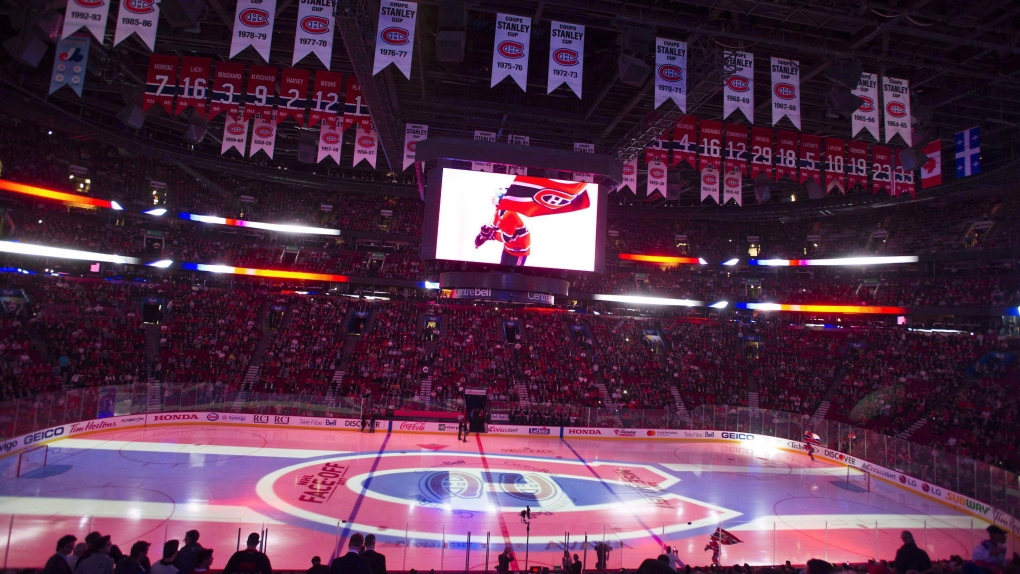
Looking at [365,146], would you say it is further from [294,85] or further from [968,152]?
[968,152]

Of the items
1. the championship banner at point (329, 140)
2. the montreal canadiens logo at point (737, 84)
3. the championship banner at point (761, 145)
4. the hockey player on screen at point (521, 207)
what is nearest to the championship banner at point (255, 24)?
the championship banner at point (329, 140)

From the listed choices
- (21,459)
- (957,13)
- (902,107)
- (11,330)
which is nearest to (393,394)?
(21,459)

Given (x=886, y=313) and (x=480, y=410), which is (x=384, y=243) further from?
(x=886, y=313)

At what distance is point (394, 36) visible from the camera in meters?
12.1

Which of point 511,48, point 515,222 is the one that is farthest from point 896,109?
point 515,222

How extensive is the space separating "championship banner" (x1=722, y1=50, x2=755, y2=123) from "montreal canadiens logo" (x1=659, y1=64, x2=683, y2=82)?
132 centimetres

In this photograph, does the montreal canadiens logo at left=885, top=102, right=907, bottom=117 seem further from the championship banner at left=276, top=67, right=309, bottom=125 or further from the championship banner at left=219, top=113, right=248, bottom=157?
the championship banner at left=219, top=113, right=248, bottom=157

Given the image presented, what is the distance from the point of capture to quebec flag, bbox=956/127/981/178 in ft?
56.5

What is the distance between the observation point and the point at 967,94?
60.1 feet

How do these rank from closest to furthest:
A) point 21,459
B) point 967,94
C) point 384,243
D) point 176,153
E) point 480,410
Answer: point 21,459 < point 967,94 < point 480,410 < point 176,153 < point 384,243

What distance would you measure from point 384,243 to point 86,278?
17382 millimetres

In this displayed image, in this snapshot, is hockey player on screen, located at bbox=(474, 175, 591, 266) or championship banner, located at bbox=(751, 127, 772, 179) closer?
hockey player on screen, located at bbox=(474, 175, 591, 266)

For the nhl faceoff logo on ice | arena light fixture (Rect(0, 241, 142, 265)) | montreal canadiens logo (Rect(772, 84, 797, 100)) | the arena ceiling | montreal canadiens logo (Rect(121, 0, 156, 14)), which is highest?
A: the arena ceiling

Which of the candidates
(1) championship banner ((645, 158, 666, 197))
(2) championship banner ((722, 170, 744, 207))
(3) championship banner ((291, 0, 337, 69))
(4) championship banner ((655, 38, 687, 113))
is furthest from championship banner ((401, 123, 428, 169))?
(2) championship banner ((722, 170, 744, 207))
